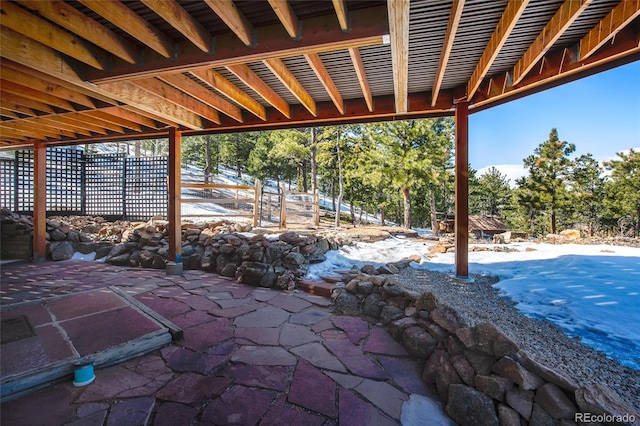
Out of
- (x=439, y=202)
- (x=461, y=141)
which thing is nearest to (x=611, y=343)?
(x=461, y=141)

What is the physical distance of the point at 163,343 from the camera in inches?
95.6

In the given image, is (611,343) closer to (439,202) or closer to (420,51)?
(420,51)

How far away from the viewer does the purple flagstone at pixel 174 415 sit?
1591mm

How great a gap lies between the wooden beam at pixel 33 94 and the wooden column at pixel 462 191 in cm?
515

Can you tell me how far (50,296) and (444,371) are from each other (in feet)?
14.6

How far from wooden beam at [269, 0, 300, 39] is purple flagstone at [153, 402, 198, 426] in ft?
8.39

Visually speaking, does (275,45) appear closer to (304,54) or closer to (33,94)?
(304,54)

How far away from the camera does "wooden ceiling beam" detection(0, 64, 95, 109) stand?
2.75 m

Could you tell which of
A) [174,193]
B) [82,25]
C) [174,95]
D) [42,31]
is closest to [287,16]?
[82,25]

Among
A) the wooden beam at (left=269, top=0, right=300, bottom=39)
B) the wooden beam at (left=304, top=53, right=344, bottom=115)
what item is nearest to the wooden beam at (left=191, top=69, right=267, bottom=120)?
the wooden beam at (left=304, top=53, right=344, bottom=115)

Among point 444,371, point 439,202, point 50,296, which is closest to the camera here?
point 444,371

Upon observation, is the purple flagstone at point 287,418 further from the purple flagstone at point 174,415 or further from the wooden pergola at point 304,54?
the wooden pergola at point 304,54

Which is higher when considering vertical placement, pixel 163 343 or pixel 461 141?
pixel 461 141

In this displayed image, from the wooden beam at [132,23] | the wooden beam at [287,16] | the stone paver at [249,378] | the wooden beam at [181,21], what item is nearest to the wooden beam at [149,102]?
the wooden beam at [132,23]
